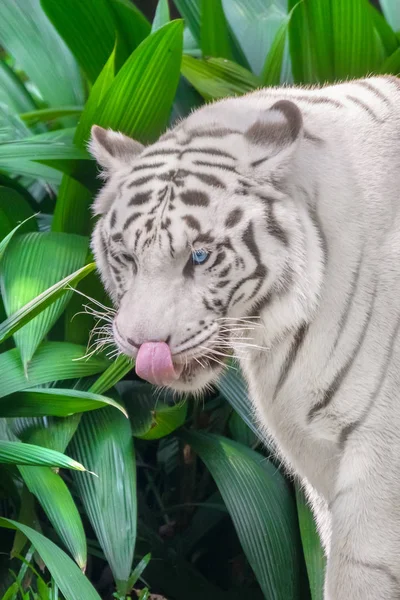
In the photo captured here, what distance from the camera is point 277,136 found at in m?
1.92

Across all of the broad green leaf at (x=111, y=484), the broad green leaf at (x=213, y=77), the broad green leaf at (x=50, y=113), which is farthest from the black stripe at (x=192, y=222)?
the broad green leaf at (x=50, y=113)

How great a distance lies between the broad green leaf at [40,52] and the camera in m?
3.45

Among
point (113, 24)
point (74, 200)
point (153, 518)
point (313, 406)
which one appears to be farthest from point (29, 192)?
point (313, 406)

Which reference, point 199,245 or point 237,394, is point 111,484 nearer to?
point 237,394

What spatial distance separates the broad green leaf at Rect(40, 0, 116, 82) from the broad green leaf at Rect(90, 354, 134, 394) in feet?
3.54

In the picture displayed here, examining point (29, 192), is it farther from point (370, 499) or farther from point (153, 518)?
point (370, 499)

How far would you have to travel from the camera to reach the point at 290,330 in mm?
2029

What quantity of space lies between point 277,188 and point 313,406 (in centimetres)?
46

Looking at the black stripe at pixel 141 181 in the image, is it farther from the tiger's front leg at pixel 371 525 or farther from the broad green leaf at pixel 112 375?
the broad green leaf at pixel 112 375

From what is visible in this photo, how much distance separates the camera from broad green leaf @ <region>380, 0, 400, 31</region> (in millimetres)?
3492

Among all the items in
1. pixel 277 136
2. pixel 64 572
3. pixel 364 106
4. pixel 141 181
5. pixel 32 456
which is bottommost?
pixel 64 572

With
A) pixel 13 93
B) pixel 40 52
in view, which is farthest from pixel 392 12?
pixel 13 93

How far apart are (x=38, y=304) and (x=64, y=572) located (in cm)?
64

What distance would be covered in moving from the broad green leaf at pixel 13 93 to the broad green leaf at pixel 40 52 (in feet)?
0.19
